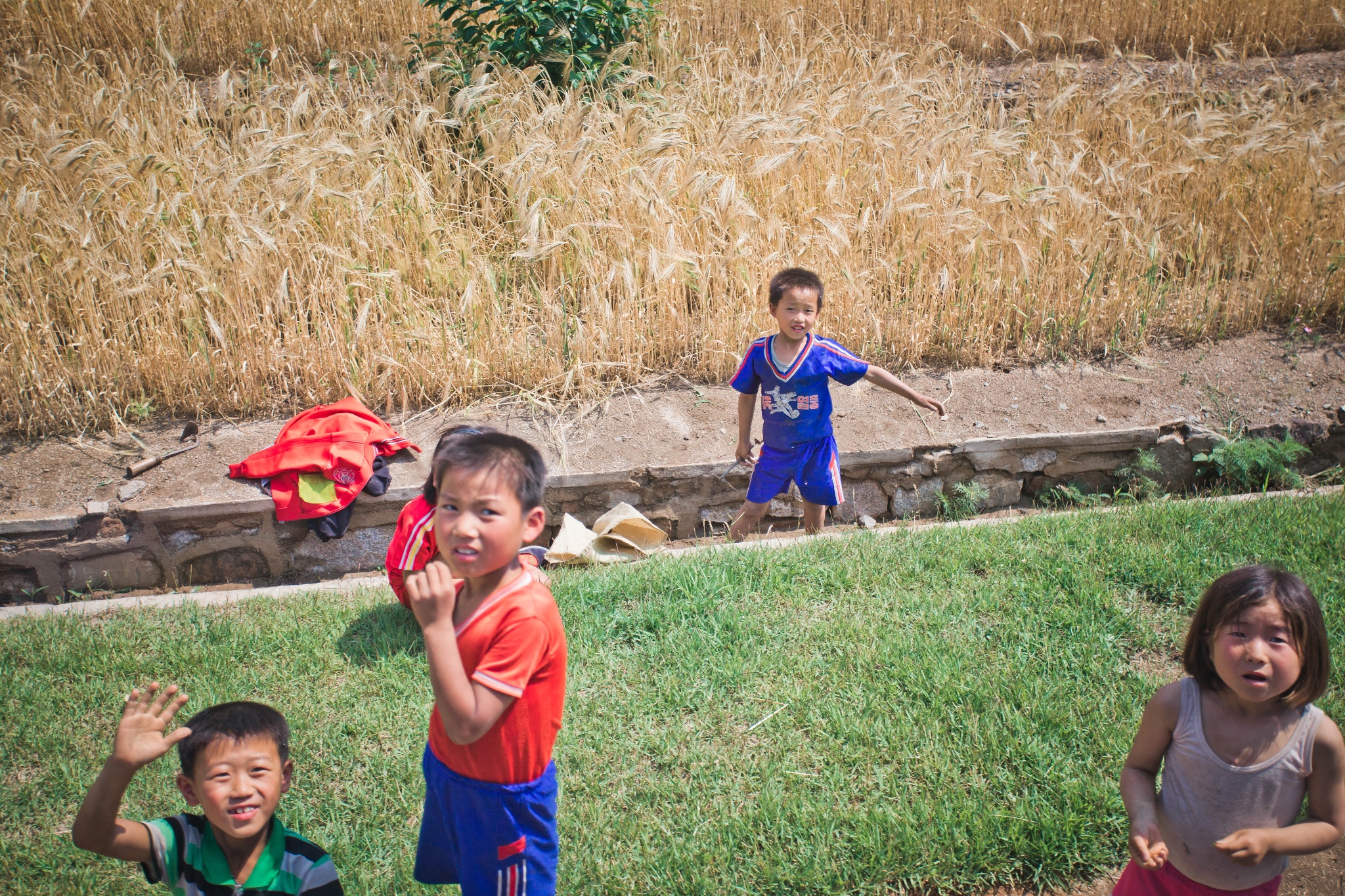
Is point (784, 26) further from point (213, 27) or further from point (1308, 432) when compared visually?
point (1308, 432)

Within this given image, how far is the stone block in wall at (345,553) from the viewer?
461 cm

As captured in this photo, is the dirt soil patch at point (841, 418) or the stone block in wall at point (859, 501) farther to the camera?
the stone block in wall at point (859, 501)

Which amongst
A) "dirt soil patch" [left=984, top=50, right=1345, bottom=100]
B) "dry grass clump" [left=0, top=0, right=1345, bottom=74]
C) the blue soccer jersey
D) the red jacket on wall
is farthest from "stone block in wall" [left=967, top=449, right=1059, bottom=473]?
"dry grass clump" [left=0, top=0, right=1345, bottom=74]

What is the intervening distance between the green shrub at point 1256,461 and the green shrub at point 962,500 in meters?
1.33

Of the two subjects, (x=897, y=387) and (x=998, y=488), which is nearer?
(x=897, y=387)

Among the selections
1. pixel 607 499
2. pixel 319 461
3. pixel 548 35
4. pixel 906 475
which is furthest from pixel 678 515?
pixel 548 35

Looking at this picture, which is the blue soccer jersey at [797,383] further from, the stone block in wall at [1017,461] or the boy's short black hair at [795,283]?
the stone block in wall at [1017,461]

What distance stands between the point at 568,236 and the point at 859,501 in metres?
2.67

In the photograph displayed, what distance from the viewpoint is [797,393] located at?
4227 millimetres

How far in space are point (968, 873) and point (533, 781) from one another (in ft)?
4.72

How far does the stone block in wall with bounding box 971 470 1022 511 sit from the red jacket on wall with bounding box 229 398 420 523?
11.3 ft

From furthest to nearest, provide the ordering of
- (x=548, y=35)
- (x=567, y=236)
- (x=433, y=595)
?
(x=548, y=35) < (x=567, y=236) < (x=433, y=595)

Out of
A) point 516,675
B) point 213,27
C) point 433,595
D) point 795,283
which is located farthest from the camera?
point 213,27

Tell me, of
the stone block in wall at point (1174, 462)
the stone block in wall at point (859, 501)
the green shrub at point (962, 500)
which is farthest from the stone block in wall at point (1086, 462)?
the stone block in wall at point (859, 501)
